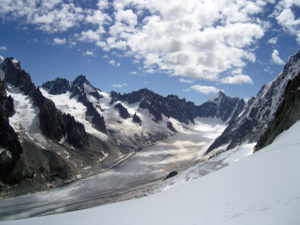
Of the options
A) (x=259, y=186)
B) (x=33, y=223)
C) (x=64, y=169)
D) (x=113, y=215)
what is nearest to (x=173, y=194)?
(x=113, y=215)

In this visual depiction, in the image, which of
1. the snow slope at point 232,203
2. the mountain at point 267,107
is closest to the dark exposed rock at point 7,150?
the snow slope at point 232,203

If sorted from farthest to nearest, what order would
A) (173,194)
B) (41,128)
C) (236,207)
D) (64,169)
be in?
(41,128) < (64,169) < (173,194) < (236,207)

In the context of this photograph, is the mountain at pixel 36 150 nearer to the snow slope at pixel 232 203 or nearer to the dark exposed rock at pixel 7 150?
the dark exposed rock at pixel 7 150

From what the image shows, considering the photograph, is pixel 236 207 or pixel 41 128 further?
pixel 41 128

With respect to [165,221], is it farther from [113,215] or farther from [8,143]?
[8,143]

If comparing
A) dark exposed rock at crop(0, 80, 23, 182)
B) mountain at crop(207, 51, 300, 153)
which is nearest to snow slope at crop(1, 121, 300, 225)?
dark exposed rock at crop(0, 80, 23, 182)

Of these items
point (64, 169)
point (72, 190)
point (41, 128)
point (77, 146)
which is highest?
point (41, 128)

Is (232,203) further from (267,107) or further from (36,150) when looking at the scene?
(267,107)

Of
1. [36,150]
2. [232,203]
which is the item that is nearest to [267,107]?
[36,150]

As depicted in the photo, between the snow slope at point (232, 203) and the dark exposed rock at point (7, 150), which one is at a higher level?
the dark exposed rock at point (7, 150)
